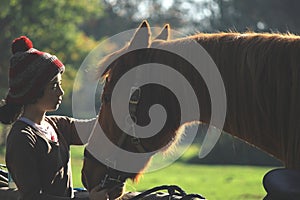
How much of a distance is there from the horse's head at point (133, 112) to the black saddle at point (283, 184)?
34.4 inches

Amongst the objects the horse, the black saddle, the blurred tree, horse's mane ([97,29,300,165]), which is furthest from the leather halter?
the blurred tree

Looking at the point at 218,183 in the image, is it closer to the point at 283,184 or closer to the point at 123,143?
the point at 123,143

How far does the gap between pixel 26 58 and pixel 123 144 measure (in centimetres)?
74

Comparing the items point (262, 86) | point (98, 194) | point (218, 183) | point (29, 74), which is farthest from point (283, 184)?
point (218, 183)

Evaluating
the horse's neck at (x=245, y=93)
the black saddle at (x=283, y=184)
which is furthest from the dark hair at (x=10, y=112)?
the black saddle at (x=283, y=184)

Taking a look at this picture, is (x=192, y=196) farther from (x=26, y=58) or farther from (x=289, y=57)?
Result: (x=26, y=58)

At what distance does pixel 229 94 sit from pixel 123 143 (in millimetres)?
722

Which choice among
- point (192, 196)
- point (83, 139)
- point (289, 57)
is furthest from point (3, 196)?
point (289, 57)

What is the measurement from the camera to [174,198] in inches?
145

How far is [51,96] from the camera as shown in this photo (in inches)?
152

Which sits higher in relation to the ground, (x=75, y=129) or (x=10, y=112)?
(x=10, y=112)

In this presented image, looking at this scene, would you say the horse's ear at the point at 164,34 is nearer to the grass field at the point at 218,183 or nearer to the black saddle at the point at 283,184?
the black saddle at the point at 283,184

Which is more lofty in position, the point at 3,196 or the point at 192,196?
the point at 192,196

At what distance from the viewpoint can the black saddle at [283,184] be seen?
9.38ft
